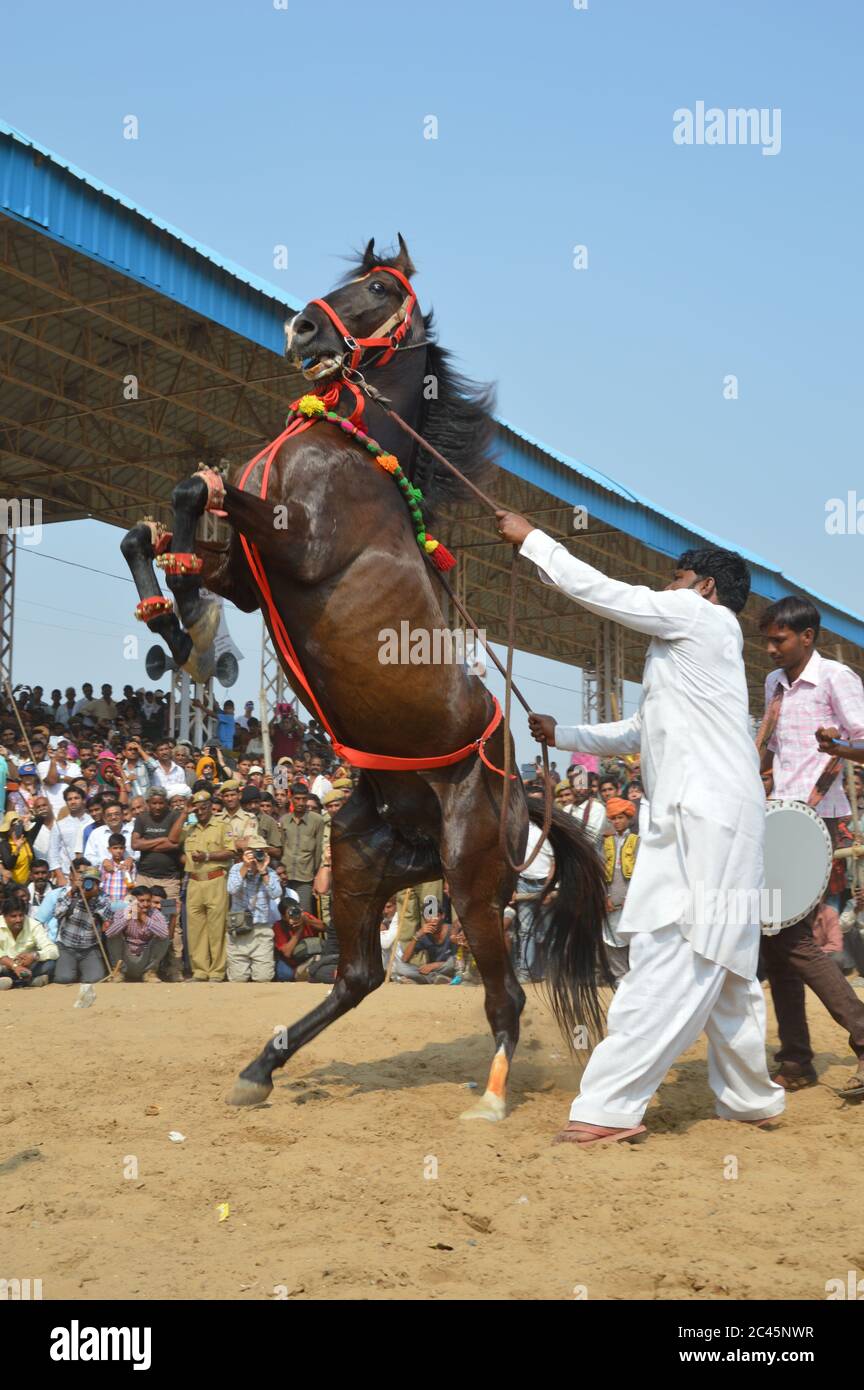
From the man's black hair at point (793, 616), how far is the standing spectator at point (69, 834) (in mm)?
8128

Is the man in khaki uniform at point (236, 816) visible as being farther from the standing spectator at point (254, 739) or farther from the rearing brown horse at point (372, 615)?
the standing spectator at point (254, 739)

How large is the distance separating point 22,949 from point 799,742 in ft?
24.4

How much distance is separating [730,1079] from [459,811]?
1.46 meters

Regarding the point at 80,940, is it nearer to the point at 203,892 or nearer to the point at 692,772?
the point at 203,892

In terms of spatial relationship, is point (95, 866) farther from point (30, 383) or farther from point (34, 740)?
point (30, 383)

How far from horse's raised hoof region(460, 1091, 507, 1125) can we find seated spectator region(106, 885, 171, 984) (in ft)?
21.0

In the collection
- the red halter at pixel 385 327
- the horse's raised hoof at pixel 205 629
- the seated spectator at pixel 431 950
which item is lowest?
Answer: the seated spectator at pixel 431 950

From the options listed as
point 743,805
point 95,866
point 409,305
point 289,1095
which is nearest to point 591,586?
point 743,805

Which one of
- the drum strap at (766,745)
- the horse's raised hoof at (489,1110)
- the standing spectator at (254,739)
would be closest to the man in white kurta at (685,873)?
the horse's raised hoof at (489,1110)


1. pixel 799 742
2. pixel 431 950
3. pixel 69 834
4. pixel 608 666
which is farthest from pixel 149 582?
pixel 608 666

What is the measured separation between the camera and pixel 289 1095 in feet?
17.5

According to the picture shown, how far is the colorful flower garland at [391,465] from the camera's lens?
5.00 m

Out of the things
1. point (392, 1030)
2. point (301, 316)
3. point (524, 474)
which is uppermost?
point (524, 474)

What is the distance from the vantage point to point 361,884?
536 cm
